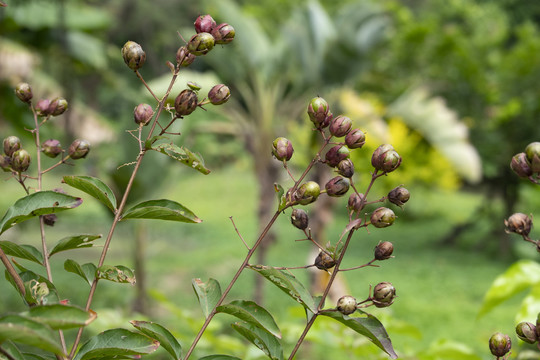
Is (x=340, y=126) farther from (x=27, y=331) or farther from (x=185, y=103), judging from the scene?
(x=27, y=331)

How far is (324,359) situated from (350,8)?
2.14 meters

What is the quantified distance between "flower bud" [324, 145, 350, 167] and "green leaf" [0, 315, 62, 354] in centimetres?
22

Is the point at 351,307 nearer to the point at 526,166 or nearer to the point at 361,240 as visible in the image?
the point at 526,166

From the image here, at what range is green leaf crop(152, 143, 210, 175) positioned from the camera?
42cm

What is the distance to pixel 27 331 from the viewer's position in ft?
0.98

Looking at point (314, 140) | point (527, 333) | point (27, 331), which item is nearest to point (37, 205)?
point (27, 331)

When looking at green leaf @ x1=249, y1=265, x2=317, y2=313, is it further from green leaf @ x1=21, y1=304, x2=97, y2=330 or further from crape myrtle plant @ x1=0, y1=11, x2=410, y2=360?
green leaf @ x1=21, y1=304, x2=97, y2=330

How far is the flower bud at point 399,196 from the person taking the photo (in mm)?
405

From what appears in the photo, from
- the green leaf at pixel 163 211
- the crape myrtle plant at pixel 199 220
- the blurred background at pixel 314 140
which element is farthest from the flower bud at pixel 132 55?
the blurred background at pixel 314 140

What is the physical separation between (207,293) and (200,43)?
195mm

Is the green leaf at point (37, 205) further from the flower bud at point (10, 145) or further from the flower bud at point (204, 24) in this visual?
the flower bud at point (204, 24)

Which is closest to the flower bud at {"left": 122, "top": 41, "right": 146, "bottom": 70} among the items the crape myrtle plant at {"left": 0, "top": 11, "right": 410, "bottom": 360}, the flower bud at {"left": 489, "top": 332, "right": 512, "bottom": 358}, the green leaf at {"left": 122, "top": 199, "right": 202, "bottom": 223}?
the crape myrtle plant at {"left": 0, "top": 11, "right": 410, "bottom": 360}

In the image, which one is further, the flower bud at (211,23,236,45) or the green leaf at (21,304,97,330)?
the flower bud at (211,23,236,45)

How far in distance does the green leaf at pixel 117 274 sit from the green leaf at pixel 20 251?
0.06 m
